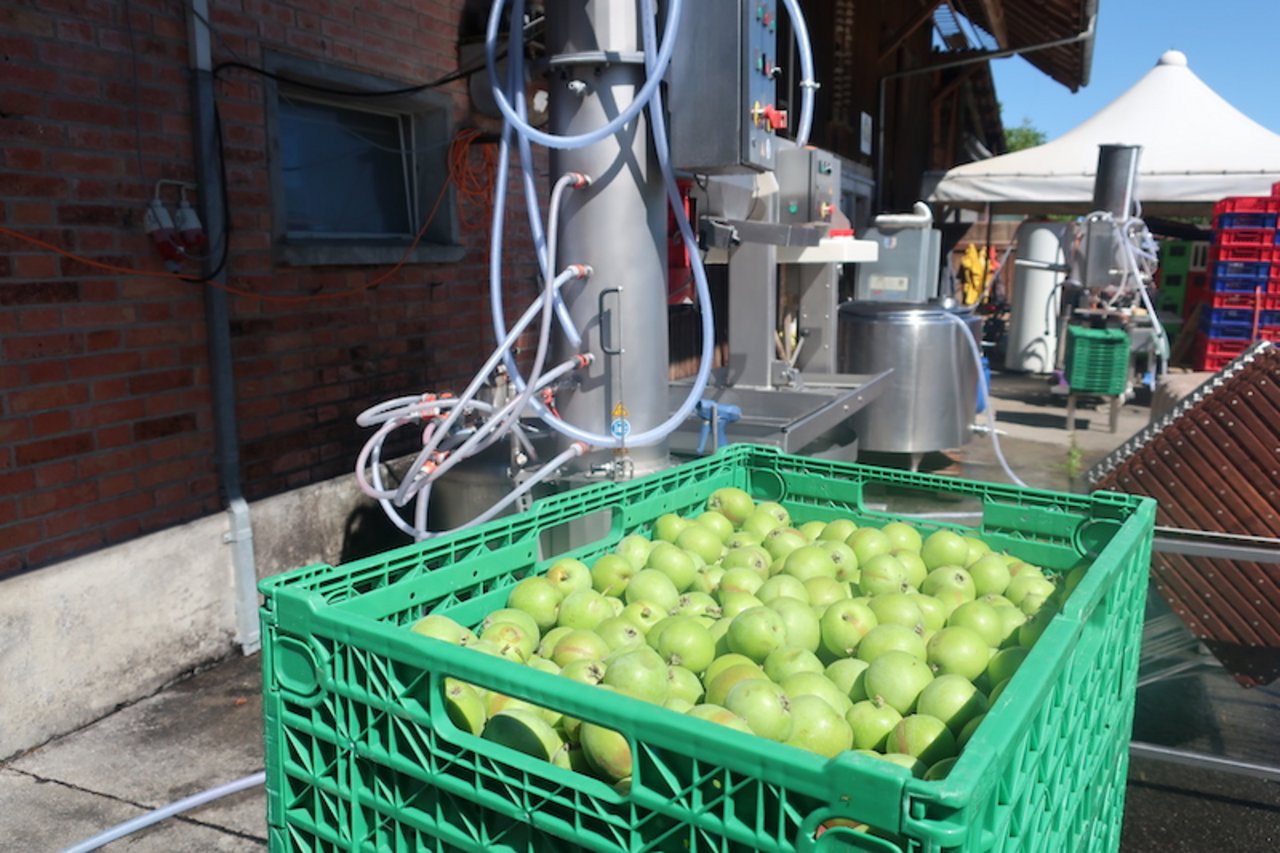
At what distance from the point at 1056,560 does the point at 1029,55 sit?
1598 centimetres

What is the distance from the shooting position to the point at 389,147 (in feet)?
17.2

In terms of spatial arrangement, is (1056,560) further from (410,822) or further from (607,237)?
(607,237)

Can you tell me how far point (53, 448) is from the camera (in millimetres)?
3402

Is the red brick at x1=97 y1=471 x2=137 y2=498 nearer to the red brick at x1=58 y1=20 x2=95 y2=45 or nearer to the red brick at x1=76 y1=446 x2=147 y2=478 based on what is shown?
the red brick at x1=76 y1=446 x2=147 y2=478

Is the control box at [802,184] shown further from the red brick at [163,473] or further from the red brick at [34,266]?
the red brick at [34,266]

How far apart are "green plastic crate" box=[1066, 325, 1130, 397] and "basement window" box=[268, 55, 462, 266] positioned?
20.7ft

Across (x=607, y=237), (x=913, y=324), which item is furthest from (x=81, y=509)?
(x=913, y=324)

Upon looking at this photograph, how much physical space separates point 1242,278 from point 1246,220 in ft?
2.24

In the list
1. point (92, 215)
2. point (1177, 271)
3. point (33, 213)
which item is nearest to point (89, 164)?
point (92, 215)

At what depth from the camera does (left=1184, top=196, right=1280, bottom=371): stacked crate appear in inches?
444

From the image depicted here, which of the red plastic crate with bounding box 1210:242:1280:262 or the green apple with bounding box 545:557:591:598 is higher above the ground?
the red plastic crate with bounding box 1210:242:1280:262

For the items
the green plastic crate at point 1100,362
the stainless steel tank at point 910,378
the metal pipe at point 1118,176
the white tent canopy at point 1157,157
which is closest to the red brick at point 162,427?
the stainless steel tank at point 910,378

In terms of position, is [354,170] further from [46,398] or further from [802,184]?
[802,184]

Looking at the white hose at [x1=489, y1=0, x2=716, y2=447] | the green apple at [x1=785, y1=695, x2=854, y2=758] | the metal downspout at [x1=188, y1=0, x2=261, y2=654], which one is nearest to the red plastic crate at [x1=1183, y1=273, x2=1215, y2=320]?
the white hose at [x1=489, y1=0, x2=716, y2=447]
